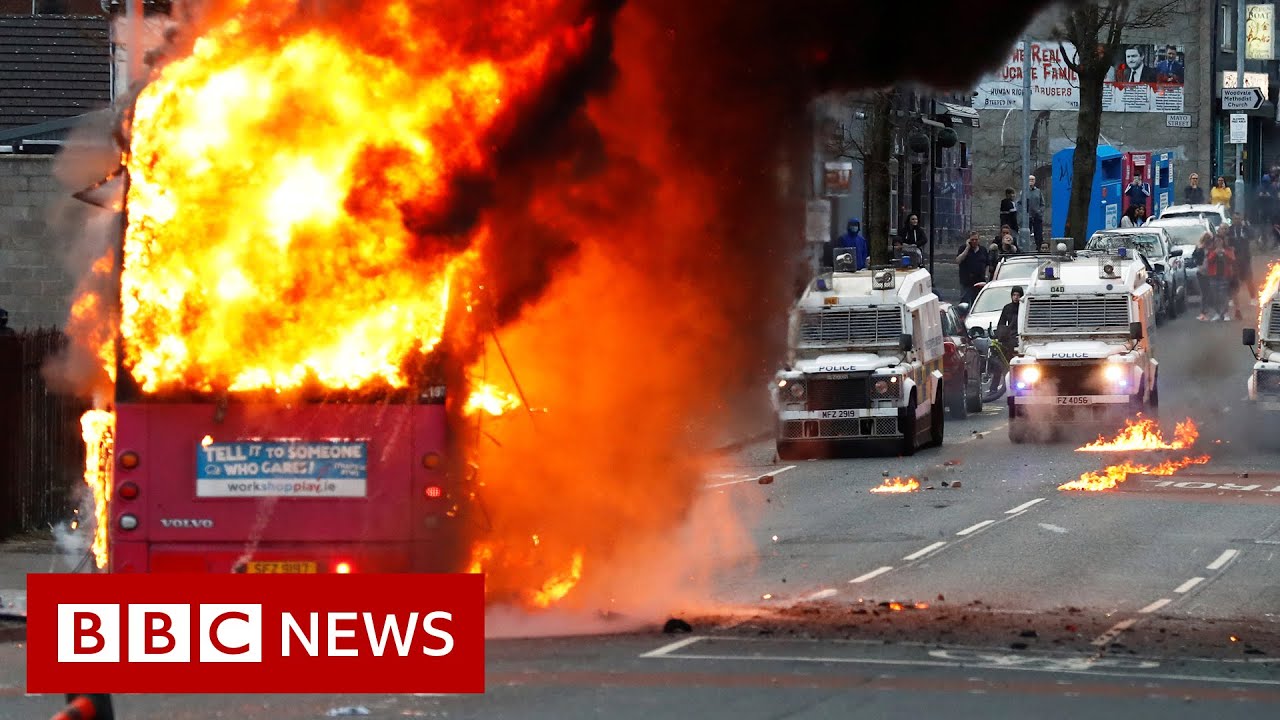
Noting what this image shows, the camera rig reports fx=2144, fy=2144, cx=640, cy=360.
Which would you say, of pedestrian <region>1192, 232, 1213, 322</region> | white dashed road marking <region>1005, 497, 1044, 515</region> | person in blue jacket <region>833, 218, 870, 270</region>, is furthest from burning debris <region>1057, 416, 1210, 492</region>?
pedestrian <region>1192, 232, 1213, 322</region>

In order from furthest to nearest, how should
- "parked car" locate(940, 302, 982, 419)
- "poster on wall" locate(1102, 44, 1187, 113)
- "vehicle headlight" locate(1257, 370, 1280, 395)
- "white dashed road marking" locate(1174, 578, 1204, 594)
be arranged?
"poster on wall" locate(1102, 44, 1187, 113) → "parked car" locate(940, 302, 982, 419) → "vehicle headlight" locate(1257, 370, 1280, 395) → "white dashed road marking" locate(1174, 578, 1204, 594)

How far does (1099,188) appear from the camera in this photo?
6344 centimetres

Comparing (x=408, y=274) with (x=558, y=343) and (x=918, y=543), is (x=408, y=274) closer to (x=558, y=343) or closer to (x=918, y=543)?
(x=558, y=343)

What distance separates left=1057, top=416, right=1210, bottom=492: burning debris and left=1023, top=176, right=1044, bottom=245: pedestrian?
2276 cm

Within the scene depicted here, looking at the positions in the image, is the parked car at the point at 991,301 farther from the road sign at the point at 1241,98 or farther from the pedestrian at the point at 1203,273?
the road sign at the point at 1241,98

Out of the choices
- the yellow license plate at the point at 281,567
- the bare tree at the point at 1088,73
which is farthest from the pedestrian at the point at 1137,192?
the yellow license plate at the point at 281,567

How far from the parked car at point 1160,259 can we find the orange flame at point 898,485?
23.9 m

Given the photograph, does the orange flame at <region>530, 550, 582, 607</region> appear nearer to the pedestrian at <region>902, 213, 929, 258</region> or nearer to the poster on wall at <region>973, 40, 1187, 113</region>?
the pedestrian at <region>902, 213, 929, 258</region>

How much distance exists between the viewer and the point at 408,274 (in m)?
14.0

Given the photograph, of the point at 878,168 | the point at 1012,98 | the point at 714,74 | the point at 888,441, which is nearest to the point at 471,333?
the point at 714,74

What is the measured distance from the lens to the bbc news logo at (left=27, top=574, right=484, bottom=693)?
1192cm

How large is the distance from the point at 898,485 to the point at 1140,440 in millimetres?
6393

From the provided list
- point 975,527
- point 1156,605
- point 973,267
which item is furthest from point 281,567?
point 973,267

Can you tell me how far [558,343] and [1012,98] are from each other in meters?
43.5
